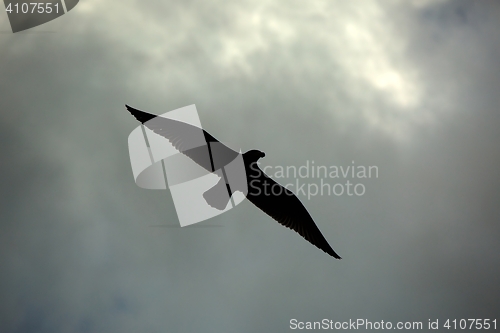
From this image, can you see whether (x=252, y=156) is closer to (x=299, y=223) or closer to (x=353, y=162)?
(x=299, y=223)

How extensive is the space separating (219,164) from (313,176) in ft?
65.2

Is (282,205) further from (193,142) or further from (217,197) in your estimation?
(193,142)

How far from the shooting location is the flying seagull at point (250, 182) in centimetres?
1541

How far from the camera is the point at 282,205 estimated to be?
16.2 m

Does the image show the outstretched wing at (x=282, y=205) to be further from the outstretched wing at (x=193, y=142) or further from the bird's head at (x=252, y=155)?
the outstretched wing at (x=193, y=142)

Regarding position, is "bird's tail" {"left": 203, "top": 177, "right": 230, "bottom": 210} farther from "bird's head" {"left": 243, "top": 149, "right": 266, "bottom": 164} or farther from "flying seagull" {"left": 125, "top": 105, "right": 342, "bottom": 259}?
"bird's head" {"left": 243, "top": 149, "right": 266, "bottom": 164}

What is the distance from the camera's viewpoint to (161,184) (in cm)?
2147

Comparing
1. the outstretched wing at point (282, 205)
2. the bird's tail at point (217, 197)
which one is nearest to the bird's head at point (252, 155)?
the outstretched wing at point (282, 205)

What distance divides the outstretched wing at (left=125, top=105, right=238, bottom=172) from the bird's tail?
1.05 metres

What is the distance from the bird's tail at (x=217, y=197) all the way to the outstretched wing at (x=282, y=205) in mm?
1260

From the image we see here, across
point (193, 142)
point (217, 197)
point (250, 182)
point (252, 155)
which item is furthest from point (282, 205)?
point (193, 142)

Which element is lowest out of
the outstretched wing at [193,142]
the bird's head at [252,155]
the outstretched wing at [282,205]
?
the outstretched wing at [282,205]

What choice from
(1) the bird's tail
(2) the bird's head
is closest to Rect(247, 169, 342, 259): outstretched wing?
(2) the bird's head

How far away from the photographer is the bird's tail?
49.0 ft
